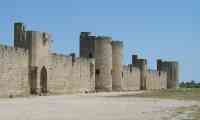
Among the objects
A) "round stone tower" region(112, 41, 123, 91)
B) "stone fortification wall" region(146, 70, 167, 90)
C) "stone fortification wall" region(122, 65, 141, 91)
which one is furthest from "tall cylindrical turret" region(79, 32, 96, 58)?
"stone fortification wall" region(146, 70, 167, 90)

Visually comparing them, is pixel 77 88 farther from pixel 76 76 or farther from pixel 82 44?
pixel 82 44

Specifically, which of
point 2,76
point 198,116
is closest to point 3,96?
point 2,76

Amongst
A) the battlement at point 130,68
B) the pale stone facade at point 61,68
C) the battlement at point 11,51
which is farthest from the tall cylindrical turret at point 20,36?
the battlement at point 130,68

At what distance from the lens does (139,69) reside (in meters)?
58.3

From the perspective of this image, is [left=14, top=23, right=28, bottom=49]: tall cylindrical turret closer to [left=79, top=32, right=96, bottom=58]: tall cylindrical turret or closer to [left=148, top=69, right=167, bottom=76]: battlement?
[left=79, top=32, right=96, bottom=58]: tall cylindrical turret

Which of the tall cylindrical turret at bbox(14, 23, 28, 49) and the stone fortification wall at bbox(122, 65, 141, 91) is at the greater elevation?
the tall cylindrical turret at bbox(14, 23, 28, 49)

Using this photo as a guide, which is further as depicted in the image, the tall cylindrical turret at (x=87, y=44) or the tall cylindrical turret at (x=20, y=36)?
the tall cylindrical turret at (x=87, y=44)

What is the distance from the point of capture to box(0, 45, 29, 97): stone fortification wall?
29.5 m

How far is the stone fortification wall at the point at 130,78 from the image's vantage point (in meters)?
52.5

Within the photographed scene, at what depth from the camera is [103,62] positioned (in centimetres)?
4591

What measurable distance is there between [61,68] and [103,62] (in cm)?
873

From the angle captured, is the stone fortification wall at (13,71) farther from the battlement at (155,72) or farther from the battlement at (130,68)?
the battlement at (155,72)

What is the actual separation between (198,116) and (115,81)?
32.9 metres

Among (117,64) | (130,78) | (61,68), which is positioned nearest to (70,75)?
(61,68)
